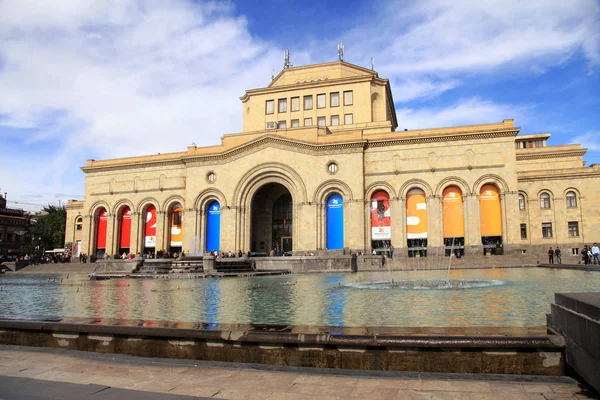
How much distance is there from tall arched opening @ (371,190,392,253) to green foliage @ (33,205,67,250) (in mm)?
45534

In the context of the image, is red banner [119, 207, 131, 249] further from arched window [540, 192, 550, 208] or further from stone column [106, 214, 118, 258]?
arched window [540, 192, 550, 208]

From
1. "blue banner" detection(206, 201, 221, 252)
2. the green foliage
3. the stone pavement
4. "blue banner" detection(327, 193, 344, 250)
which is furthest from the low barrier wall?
the green foliage

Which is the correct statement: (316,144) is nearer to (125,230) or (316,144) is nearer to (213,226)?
(213,226)

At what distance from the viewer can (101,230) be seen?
48156mm

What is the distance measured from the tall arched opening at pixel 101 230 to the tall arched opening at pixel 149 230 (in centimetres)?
479

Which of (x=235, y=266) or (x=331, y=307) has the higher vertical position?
(x=235, y=266)

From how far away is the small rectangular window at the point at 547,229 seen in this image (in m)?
40.1

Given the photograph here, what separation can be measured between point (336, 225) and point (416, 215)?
6.51m

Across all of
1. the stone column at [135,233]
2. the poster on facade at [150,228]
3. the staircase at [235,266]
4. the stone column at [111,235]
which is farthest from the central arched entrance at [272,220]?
the stone column at [111,235]

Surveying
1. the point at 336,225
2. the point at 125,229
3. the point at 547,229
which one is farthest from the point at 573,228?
the point at 125,229

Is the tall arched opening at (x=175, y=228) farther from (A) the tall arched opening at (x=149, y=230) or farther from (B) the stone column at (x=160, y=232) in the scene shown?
(A) the tall arched opening at (x=149, y=230)

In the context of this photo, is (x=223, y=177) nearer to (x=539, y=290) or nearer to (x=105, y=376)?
(x=539, y=290)

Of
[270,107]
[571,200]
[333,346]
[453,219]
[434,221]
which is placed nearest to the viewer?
[333,346]

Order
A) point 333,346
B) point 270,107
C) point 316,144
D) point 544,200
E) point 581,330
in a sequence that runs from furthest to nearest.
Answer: point 270,107 → point 544,200 → point 316,144 → point 333,346 → point 581,330
